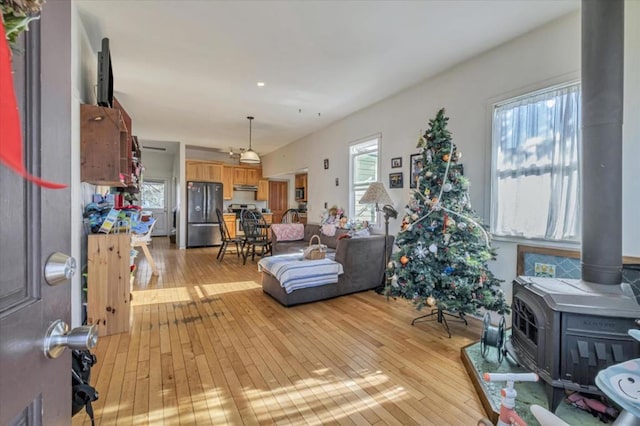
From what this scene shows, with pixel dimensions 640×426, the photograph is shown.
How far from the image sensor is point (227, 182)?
8516mm

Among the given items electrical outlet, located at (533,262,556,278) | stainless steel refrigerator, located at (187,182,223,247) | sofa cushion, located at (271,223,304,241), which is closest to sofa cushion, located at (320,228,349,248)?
sofa cushion, located at (271,223,304,241)

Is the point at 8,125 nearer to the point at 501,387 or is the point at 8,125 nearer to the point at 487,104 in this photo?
the point at 501,387

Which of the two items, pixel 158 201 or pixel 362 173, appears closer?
pixel 362 173

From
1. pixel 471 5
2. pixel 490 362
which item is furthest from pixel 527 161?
pixel 490 362

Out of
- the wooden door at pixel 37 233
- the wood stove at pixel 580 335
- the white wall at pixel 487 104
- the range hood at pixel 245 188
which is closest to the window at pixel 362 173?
the white wall at pixel 487 104

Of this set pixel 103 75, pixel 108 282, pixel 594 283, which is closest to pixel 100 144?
pixel 103 75

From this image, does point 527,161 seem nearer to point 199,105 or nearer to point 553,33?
point 553,33

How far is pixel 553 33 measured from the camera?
2539 millimetres

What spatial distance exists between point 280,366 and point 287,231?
3.59m

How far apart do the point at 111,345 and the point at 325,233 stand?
3406 mm

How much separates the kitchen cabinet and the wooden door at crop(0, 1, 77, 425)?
234 cm

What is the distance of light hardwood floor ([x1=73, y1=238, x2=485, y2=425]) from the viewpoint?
5.65ft

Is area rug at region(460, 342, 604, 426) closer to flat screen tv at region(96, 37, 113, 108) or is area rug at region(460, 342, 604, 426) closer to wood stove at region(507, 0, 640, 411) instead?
wood stove at region(507, 0, 640, 411)

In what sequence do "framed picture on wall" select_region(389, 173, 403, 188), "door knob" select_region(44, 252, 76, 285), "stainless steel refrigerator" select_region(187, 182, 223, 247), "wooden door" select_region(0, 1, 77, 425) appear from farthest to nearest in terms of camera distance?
"stainless steel refrigerator" select_region(187, 182, 223, 247), "framed picture on wall" select_region(389, 173, 403, 188), "door knob" select_region(44, 252, 76, 285), "wooden door" select_region(0, 1, 77, 425)
